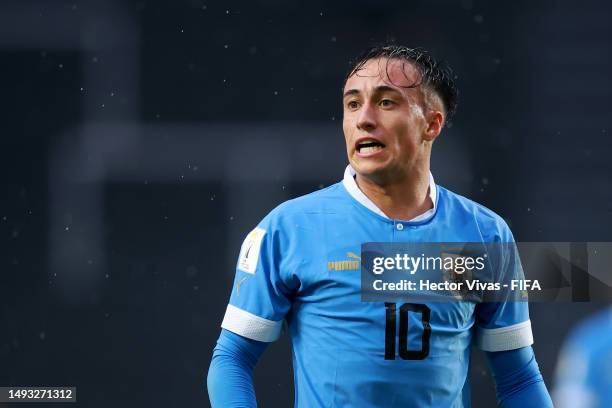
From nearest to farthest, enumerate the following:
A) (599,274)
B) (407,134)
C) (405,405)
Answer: (405,405) < (407,134) < (599,274)

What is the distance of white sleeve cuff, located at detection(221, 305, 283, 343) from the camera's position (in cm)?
265

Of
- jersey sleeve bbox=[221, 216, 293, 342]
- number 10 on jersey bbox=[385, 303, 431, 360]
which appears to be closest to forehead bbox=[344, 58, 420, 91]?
jersey sleeve bbox=[221, 216, 293, 342]

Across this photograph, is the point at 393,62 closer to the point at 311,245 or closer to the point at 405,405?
the point at 311,245

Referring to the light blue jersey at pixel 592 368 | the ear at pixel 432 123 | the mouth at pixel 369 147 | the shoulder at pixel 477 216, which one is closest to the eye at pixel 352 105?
the mouth at pixel 369 147

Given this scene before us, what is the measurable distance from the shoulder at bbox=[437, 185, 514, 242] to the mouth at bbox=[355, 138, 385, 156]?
0.29 m

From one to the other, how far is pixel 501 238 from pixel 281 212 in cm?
66

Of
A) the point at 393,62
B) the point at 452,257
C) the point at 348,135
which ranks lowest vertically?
the point at 452,257

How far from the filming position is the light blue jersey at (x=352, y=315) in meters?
2.60

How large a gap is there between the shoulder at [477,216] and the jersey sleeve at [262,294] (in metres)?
0.53

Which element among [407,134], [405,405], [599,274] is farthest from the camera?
[599,274]

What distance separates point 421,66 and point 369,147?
32 cm

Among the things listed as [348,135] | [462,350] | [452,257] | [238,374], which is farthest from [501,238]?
[238,374]

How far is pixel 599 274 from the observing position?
13.8ft

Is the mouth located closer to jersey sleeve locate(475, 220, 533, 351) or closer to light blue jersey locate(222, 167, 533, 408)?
light blue jersey locate(222, 167, 533, 408)
